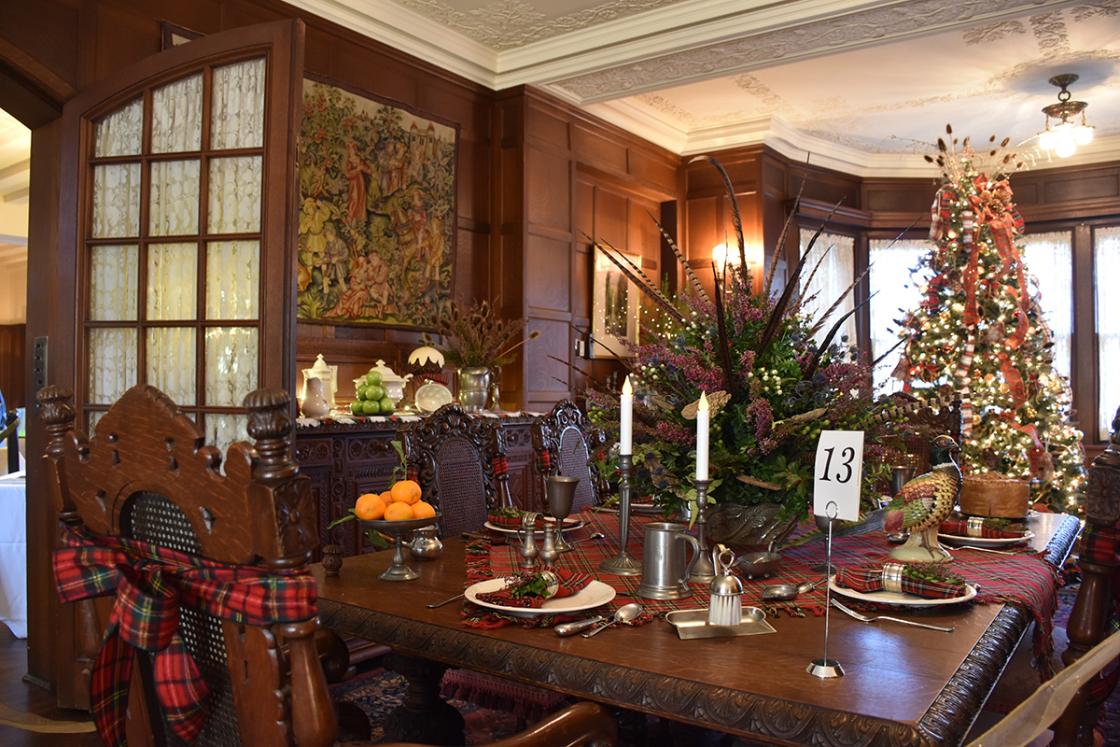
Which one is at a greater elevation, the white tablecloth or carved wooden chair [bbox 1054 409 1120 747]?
carved wooden chair [bbox 1054 409 1120 747]

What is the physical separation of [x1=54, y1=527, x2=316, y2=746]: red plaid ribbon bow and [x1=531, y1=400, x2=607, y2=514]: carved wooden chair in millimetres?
1758

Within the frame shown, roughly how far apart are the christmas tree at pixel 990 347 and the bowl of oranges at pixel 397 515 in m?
4.68

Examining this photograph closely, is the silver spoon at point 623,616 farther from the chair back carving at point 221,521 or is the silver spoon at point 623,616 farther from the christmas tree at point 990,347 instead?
the christmas tree at point 990,347

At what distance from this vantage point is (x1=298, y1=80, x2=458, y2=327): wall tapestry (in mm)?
4434

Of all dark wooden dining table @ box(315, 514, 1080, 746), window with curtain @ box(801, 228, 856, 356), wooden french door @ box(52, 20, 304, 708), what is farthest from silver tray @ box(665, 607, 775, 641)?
window with curtain @ box(801, 228, 856, 356)

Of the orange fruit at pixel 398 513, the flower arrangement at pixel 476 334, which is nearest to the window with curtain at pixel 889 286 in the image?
the flower arrangement at pixel 476 334

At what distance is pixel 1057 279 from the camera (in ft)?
26.3

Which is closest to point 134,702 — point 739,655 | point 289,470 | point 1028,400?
point 289,470

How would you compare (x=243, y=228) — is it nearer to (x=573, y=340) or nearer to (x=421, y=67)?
(x=421, y=67)

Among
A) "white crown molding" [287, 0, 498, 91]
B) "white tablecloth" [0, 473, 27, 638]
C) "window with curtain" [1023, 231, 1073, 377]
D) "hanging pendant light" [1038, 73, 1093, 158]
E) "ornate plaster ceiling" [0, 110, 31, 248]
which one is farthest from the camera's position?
"window with curtain" [1023, 231, 1073, 377]

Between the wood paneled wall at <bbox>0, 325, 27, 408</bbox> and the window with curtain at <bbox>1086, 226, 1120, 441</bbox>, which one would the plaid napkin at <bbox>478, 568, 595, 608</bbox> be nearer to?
the window with curtain at <bbox>1086, 226, 1120, 441</bbox>

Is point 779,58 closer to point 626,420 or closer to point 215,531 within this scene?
point 626,420

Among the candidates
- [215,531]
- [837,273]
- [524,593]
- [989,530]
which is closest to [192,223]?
[524,593]

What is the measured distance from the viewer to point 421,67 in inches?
201
